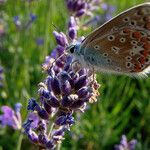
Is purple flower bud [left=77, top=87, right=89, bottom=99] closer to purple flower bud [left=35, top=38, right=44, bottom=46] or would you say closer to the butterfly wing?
the butterfly wing

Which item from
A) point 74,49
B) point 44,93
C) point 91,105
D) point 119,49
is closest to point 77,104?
point 44,93

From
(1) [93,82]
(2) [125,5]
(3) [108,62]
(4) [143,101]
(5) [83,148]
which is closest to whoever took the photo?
(1) [93,82]

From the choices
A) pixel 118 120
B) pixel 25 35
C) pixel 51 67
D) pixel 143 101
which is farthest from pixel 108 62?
pixel 25 35

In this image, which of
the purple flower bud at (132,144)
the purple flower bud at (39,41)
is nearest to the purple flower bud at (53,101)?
the purple flower bud at (132,144)

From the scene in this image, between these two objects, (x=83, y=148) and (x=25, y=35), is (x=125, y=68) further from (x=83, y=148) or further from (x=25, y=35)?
(x=25, y=35)

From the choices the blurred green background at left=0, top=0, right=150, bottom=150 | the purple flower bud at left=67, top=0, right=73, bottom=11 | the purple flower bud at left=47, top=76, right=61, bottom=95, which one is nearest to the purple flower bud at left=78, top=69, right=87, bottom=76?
the purple flower bud at left=47, top=76, right=61, bottom=95

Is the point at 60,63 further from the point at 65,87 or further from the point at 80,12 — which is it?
the point at 80,12
